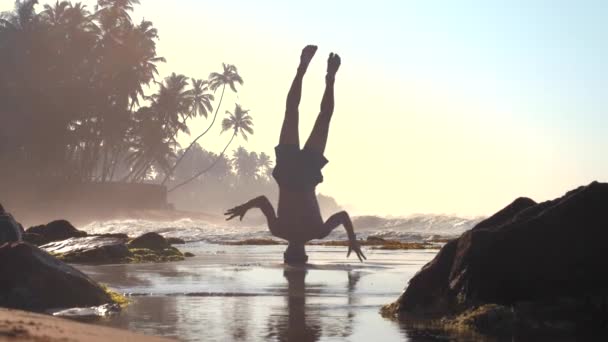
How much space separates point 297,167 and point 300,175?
0.16m

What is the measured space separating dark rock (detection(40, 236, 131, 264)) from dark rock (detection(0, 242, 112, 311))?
25.7ft

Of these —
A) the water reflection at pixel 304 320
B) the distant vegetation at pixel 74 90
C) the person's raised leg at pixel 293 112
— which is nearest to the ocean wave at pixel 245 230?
the distant vegetation at pixel 74 90

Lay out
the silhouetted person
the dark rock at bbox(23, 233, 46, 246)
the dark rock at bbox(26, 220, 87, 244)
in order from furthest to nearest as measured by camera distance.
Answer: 1. the dark rock at bbox(26, 220, 87, 244)
2. the dark rock at bbox(23, 233, 46, 246)
3. the silhouetted person

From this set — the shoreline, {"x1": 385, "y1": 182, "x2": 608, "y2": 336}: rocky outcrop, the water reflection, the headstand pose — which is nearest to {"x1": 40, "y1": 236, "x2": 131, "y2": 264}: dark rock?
the headstand pose

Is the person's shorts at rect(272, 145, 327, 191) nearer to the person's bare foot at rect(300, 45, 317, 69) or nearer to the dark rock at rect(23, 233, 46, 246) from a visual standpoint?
the person's bare foot at rect(300, 45, 317, 69)

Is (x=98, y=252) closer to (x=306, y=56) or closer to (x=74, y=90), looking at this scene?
(x=306, y=56)

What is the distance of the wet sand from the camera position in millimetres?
7020

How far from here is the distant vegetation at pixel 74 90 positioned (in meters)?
61.5

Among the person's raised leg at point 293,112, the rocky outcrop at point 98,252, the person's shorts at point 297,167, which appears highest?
the person's raised leg at point 293,112

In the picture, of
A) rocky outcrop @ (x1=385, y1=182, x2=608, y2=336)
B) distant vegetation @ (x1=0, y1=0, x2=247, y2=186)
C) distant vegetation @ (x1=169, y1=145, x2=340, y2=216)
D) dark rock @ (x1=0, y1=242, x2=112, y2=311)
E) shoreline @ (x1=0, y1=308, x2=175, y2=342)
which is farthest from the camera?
distant vegetation @ (x1=169, y1=145, x2=340, y2=216)

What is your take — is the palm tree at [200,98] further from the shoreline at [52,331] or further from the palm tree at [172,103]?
the shoreline at [52,331]

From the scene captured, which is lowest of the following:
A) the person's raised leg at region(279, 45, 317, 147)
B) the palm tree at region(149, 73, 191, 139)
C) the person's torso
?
the person's torso

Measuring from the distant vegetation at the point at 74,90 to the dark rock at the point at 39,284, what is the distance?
5486 centimetres

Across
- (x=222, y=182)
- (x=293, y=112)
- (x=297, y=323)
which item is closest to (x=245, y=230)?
(x=293, y=112)
